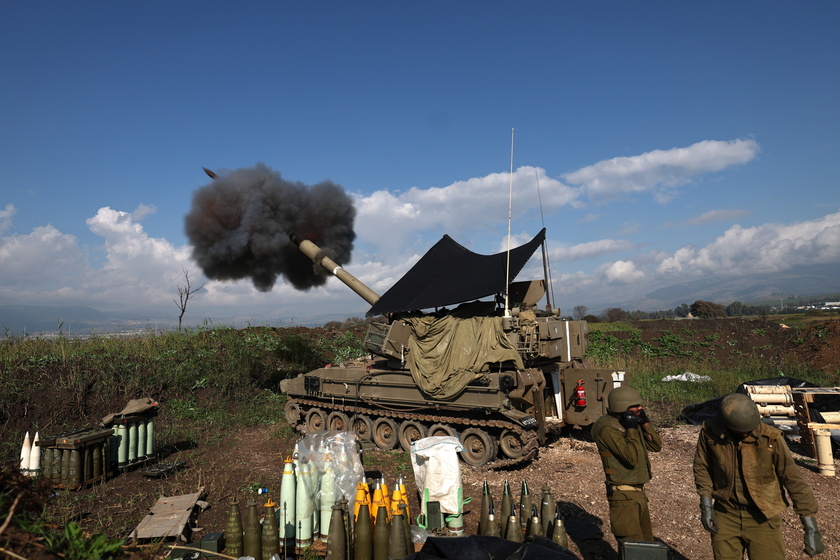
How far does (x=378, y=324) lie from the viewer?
34.2 ft

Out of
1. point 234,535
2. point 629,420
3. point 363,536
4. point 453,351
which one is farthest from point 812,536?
point 453,351

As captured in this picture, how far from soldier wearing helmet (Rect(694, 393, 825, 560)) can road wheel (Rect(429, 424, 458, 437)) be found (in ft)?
17.9

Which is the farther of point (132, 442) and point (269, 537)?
point (132, 442)

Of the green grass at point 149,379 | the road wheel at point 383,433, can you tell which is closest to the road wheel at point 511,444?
the road wheel at point 383,433

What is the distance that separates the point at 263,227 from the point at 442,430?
26.2 feet

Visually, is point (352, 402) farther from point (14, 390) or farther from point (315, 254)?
point (14, 390)

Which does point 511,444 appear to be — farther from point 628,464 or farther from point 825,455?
point 825,455

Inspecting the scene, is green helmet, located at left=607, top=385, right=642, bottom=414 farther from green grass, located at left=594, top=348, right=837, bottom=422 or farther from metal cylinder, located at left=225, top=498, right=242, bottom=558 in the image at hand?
green grass, located at left=594, top=348, right=837, bottom=422

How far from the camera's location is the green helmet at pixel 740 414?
378cm

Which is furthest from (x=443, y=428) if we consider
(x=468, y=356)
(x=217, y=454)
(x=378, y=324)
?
(x=217, y=454)

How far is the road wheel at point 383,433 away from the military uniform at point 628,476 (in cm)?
606

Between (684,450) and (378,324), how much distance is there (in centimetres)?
605

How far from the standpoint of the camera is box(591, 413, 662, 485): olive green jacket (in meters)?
4.55

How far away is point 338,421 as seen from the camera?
443 inches
